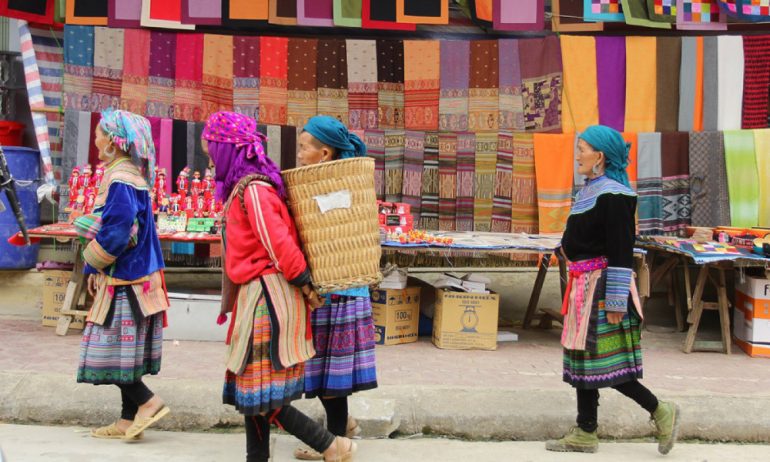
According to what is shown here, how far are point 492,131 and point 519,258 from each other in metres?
1.23

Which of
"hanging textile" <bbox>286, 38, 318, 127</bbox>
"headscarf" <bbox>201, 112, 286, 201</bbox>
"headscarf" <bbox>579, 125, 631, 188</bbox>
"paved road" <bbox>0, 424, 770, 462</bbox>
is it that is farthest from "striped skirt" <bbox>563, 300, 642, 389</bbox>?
"hanging textile" <bbox>286, 38, 318, 127</bbox>

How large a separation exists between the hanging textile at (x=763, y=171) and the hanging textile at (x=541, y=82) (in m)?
1.81

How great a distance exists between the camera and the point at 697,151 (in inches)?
285

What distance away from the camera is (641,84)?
732 centimetres

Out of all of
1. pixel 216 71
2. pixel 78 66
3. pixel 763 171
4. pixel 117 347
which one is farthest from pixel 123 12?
pixel 763 171

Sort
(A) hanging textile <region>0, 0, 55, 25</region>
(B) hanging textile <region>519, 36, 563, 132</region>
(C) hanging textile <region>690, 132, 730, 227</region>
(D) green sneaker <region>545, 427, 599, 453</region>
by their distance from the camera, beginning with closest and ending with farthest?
(D) green sneaker <region>545, 427, 599, 453</region> < (A) hanging textile <region>0, 0, 55, 25</region> < (C) hanging textile <region>690, 132, 730, 227</region> < (B) hanging textile <region>519, 36, 563, 132</region>

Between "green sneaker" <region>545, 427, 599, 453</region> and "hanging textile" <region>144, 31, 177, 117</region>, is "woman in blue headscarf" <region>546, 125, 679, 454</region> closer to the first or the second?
"green sneaker" <region>545, 427, 599, 453</region>

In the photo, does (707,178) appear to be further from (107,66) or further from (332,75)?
(107,66)

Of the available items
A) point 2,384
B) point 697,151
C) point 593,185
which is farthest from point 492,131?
point 2,384

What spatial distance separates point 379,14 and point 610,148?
3973mm

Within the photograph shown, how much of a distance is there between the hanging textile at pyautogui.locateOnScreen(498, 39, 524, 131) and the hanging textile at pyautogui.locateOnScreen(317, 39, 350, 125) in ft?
3.09

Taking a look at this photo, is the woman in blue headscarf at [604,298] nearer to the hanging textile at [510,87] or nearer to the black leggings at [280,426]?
the black leggings at [280,426]

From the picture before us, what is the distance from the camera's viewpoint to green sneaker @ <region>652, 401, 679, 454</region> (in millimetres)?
3820

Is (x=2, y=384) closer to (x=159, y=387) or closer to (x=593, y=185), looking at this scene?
(x=159, y=387)
